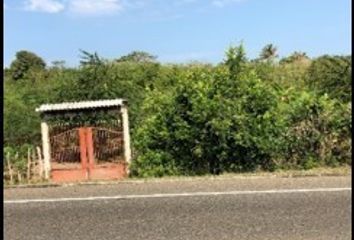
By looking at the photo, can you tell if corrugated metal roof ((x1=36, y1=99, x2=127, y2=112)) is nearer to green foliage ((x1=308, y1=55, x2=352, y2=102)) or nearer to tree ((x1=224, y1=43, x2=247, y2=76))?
tree ((x1=224, y1=43, x2=247, y2=76))

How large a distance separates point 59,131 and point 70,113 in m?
0.46

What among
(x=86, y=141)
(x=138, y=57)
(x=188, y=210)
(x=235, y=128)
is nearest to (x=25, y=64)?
(x=138, y=57)

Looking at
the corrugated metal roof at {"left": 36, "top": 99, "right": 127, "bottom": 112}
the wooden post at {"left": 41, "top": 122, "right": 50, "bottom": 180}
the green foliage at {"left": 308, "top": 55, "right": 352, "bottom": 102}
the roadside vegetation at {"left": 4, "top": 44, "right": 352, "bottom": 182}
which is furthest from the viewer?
the green foliage at {"left": 308, "top": 55, "right": 352, "bottom": 102}

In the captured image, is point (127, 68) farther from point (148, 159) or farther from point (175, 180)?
point (175, 180)

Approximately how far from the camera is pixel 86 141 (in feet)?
46.2

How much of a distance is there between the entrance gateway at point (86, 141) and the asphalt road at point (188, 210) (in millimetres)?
3823

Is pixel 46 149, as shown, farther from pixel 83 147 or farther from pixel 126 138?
pixel 126 138

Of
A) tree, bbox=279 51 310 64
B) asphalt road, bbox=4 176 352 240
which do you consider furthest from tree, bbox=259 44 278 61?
asphalt road, bbox=4 176 352 240

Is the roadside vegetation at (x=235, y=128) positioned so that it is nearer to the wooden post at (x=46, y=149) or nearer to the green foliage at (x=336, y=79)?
the wooden post at (x=46, y=149)

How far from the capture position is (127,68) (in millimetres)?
29047

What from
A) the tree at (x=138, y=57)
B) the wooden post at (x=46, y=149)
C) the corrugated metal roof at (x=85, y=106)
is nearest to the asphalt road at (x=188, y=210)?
the wooden post at (x=46, y=149)

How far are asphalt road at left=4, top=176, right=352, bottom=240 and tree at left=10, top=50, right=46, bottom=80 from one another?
26.0m

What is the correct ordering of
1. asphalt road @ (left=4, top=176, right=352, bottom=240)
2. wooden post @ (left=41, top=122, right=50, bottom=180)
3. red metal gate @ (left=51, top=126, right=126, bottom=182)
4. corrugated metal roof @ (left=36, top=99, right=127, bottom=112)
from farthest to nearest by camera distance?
corrugated metal roof @ (left=36, top=99, right=127, bottom=112)
wooden post @ (left=41, top=122, right=50, bottom=180)
red metal gate @ (left=51, top=126, right=126, bottom=182)
asphalt road @ (left=4, top=176, right=352, bottom=240)

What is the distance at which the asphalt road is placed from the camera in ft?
21.2
